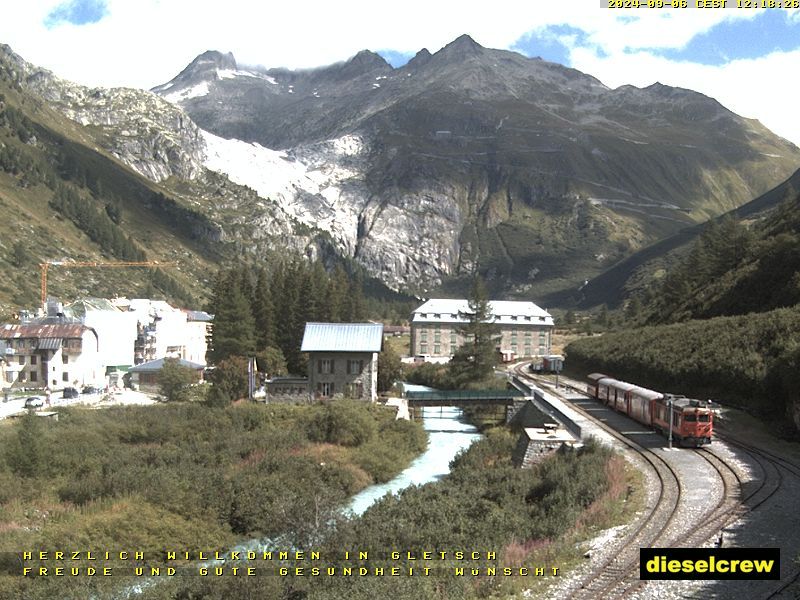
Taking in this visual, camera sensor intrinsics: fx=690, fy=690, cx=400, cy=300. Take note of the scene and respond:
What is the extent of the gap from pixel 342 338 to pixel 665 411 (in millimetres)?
32240

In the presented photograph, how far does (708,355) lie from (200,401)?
4814 centimetres

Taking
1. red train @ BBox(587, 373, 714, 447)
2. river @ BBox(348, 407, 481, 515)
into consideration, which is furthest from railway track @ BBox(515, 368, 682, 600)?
river @ BBox(348, 407, 481, 515)

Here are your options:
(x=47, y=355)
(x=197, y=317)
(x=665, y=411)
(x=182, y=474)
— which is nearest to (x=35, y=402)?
(x=47, y=355)

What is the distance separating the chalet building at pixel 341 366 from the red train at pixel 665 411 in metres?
22.1

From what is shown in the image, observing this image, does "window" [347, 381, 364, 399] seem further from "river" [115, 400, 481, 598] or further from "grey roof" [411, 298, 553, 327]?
"grey roof" [411, 298, 553, 327]

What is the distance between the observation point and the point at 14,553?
28.0m

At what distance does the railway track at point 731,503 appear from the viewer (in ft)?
64.3

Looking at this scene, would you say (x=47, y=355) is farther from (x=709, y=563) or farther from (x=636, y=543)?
(x=709, y=563)

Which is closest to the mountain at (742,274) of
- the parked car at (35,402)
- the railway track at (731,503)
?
the railway track at (731,503)

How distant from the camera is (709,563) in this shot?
21.2 meters

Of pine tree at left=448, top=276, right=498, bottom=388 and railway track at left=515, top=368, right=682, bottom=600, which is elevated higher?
pine tree at left=448, top=276, right=498, bottom=388

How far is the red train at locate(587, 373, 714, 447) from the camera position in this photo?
39344mm

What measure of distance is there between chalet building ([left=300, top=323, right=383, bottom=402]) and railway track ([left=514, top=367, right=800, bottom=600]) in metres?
32.7

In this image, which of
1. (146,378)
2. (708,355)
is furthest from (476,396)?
(146,378)
